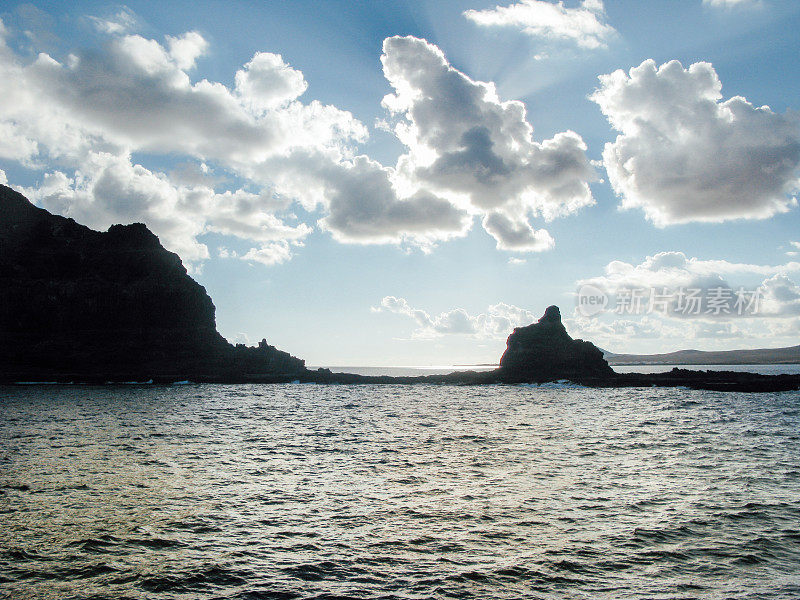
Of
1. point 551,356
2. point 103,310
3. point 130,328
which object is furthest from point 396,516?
point 103,310

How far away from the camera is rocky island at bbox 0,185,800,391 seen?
124m

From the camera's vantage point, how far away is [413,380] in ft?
436

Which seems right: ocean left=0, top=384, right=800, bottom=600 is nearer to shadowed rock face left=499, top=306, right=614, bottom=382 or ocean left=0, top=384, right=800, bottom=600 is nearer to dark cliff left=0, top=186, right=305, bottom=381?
shadowed rock face left=499, top=306, right=614, bottom=382

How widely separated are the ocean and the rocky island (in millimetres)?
91004

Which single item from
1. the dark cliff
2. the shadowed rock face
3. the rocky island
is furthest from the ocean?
the dark cliff

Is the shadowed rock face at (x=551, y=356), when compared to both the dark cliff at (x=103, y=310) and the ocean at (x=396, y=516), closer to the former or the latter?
the dark cliff at (x=103, y=310)

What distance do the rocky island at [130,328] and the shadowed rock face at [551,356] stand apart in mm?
285

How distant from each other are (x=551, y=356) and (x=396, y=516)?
123259 mm

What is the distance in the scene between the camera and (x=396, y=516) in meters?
17.2

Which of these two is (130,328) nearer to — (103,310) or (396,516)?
(103,310)

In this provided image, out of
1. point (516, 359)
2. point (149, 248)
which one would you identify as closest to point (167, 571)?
point (516, 359)

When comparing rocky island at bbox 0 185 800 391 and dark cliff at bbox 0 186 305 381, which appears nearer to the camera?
rocky island at bbox 0 185 800 391

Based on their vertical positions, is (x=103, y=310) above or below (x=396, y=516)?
above

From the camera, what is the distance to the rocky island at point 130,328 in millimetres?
124125
